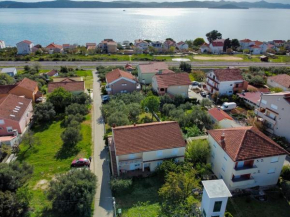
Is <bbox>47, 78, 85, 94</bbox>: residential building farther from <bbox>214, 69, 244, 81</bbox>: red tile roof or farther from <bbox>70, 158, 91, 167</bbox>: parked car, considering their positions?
<bbox>214, 69, 244, 81</bbox>: red tile roof

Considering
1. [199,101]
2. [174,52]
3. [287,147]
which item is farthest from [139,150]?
[174,52]

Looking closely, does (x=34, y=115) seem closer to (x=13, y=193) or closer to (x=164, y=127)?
(x=13, y=193)

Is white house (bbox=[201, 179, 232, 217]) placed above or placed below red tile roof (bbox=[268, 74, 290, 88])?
below

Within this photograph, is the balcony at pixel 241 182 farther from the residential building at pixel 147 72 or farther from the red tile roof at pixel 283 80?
the residential building at pixel 147 72

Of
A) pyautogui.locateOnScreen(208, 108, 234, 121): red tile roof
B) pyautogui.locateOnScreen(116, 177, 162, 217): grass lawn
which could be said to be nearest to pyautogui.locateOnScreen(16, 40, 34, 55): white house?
pyautogui.locateOnScreen(208, 108, 234, 121): red tile roof

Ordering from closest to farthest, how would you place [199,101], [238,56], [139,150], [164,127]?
[139,150]
[164,127]
[199,101]
[238,56]
